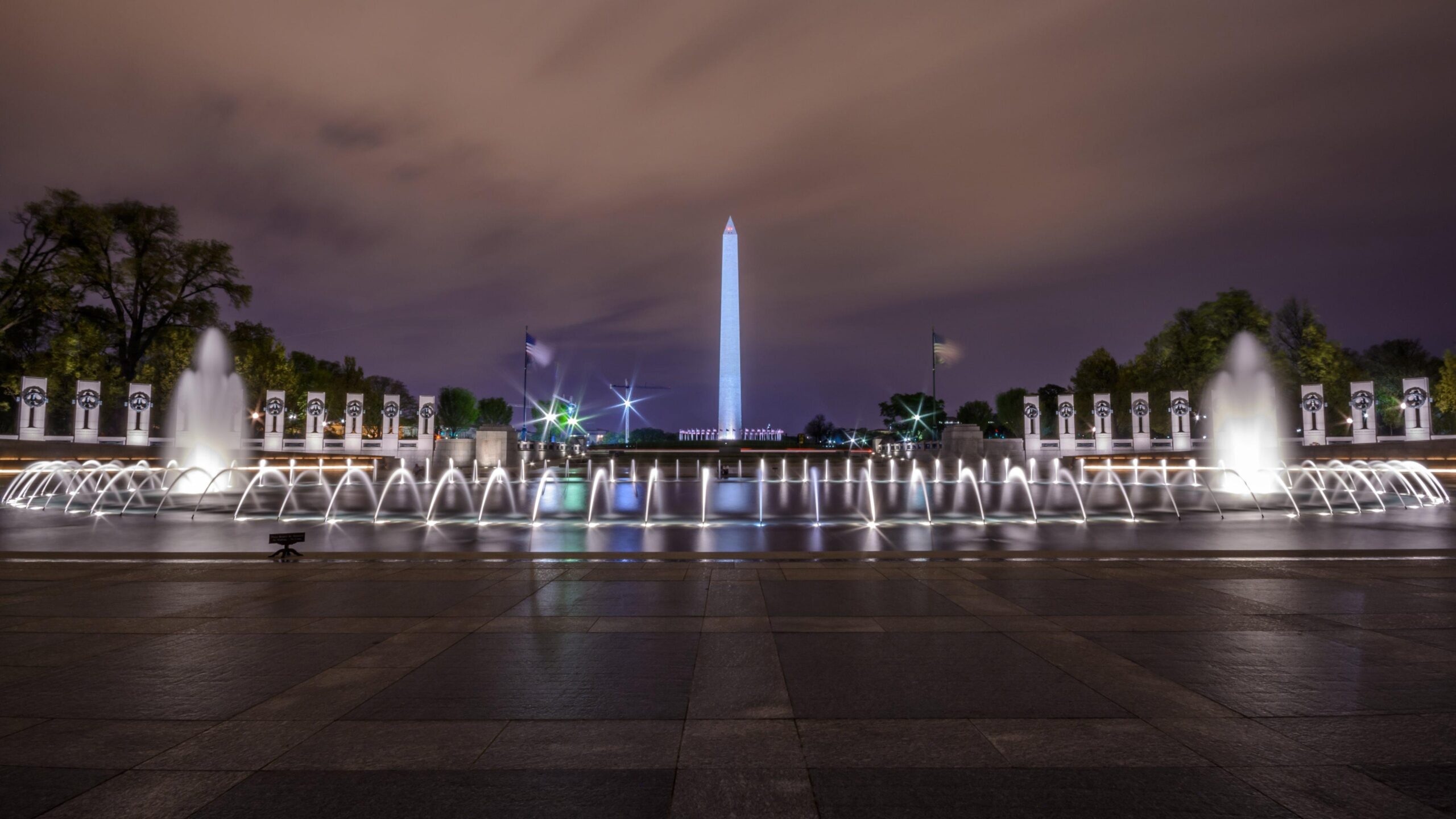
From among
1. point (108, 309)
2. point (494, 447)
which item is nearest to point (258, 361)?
point (108, 309)

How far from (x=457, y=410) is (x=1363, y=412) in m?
115

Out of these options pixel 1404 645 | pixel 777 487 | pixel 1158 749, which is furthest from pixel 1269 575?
pixel 777 487

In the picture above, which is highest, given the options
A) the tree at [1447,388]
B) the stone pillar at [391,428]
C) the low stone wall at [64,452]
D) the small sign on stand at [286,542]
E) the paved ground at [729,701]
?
the tree at [1447,388]

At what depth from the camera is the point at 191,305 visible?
57531mm

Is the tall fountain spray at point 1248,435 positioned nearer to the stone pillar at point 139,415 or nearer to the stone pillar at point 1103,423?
the stone pillar at point 1103,423

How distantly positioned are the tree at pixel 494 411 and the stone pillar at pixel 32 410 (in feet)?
308

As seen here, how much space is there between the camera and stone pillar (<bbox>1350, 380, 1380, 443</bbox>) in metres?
45.0

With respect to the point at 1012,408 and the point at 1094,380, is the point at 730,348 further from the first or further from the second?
the point at 1012,408

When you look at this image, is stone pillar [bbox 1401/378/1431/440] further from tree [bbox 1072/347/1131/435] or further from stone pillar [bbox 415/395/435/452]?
stone pillar [bbox 415/395/435/452]

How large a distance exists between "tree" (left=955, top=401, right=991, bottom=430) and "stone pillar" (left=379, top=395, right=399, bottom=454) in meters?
109

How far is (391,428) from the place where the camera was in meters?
54.0

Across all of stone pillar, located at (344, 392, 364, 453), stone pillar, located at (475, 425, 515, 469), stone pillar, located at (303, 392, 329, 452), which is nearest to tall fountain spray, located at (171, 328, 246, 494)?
stone pillar, located at (475, 425, 515, 469)

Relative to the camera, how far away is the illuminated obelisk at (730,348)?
215ft

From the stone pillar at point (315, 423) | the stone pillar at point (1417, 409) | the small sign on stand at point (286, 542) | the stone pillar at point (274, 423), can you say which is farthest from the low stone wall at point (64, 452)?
the stone pillar at point (1417, 409)
